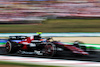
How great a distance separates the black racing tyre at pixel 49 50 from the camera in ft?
19.3

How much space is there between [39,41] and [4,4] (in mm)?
10374

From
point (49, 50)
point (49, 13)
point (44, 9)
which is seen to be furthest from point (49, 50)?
point (44, 9)

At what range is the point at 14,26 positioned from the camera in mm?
14273

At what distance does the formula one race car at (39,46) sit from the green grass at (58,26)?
6598mm

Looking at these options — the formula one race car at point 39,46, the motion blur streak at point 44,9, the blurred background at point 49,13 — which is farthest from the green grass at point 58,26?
the formula one race car at point 39,46

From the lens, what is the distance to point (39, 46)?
20.7ft

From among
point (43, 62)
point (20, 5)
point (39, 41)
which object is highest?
point (20, 5)

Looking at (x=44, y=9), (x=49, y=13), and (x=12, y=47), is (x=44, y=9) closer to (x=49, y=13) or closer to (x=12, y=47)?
(x=49, y=13)

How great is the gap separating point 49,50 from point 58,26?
8.10 meters

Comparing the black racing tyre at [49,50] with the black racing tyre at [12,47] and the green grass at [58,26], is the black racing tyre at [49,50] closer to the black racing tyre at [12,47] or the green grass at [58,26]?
the black racing tyre at [12,47]

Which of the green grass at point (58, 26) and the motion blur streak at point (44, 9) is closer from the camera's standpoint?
the green grass at point (58, 26)

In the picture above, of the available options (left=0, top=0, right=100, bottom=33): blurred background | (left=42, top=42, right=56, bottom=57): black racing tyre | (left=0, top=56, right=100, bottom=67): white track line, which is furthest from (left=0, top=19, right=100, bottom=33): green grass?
(left=0, top=56, right=100, bottom=67): white track line

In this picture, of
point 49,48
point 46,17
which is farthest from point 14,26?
point 49,48

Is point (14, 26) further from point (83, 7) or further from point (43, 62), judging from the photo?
point (43, 62)
